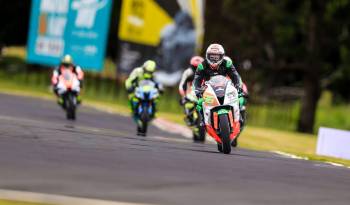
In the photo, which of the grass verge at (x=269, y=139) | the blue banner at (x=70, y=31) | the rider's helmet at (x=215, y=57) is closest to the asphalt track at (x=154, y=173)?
the rider's helmet at (x=215, y=57)

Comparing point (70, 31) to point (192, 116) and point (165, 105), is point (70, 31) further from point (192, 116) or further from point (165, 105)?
point (192, 116)

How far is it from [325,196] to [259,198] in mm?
1044

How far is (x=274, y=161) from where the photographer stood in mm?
17000

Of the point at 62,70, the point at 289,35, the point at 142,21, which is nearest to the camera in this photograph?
the point at 62,70

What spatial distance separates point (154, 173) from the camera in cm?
1285

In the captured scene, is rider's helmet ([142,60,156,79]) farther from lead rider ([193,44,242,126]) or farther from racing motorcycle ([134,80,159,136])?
lead rider ([193,44,242,126])

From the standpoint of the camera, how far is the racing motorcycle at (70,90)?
1182 inches

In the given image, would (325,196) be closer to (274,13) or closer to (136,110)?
(136,110)

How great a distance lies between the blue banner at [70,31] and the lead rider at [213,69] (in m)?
29.8

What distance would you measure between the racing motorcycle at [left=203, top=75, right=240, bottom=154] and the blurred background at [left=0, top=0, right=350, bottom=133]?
2732 cm

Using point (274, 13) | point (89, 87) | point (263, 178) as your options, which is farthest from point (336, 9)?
point (263, 178)

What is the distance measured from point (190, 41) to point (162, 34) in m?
1.34

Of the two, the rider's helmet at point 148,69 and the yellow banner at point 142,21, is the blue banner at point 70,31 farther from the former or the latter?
the rider's helmet at point 148,69

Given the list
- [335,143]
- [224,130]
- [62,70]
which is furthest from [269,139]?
[224,130]
